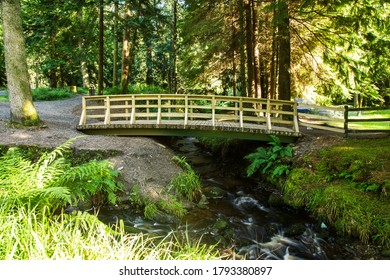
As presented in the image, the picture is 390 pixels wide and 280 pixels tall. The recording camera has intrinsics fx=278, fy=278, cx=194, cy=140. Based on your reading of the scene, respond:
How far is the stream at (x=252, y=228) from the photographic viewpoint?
5902 mm

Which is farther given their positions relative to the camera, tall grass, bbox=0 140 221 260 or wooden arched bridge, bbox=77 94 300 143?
wooden arched bridge, bbox=77 94 300 143

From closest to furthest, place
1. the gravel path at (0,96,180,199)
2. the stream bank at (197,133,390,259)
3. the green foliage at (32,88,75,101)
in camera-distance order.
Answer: the stream bank at (197,133,390,259)
the gravel path at (0,96,180,199)
the green foliage at (32,88,75,101)

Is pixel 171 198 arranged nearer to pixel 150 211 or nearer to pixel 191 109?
pixel 150 211

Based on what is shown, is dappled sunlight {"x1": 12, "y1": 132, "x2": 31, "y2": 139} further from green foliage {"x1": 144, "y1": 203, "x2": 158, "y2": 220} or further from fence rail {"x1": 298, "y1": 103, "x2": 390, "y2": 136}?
fence rail {"x1": 298, "y1": 103, "x2": 390, "y2": 136}

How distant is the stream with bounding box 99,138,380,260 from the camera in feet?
19.4

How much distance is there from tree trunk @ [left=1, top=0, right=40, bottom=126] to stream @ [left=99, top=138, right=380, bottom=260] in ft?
18.9

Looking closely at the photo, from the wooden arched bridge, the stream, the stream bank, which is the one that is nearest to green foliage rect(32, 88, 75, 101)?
the wooden arched bridge

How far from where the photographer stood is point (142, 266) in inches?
119

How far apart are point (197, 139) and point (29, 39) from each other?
10.2 meters

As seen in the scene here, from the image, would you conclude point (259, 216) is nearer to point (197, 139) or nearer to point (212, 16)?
point (197, 139)

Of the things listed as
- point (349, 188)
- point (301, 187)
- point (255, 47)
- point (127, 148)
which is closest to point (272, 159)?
point (301, 187)

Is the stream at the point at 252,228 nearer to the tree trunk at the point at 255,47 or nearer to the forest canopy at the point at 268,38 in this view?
the forest canopy at the point at 268,38

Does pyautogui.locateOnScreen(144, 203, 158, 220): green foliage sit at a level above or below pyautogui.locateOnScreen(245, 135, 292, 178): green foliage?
below

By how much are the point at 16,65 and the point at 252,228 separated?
9.57 m
